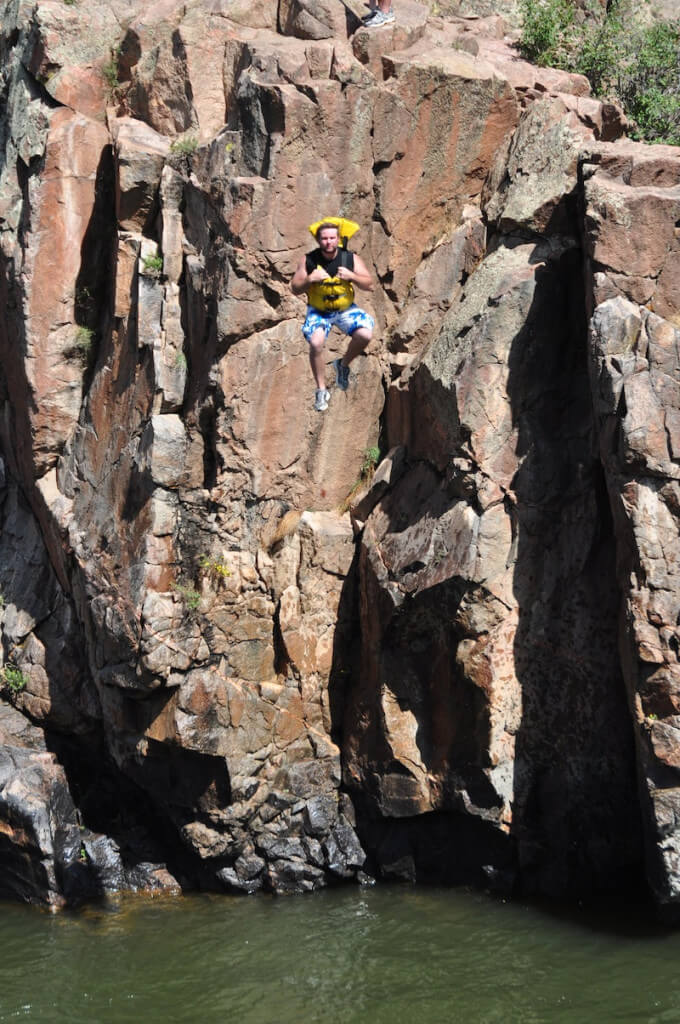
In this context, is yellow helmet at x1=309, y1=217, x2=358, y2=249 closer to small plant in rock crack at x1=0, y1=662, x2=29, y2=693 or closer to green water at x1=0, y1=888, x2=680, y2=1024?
green water at x1=0, y1=888, x2=680, y2=1024

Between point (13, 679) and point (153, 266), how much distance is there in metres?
6.39

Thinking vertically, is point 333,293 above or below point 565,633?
above

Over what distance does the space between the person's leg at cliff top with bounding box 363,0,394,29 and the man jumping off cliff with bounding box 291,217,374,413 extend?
15.6ft

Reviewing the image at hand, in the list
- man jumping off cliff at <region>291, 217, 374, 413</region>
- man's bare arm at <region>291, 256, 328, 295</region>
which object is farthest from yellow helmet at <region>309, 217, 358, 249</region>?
man's bare arm at <region>291, 256, 328, 295</region>

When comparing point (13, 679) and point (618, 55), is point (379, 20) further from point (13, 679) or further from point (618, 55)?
point (13, 679)

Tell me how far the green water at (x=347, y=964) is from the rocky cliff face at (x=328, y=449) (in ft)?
2.60

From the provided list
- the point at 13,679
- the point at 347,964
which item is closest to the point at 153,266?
the point at 13,679

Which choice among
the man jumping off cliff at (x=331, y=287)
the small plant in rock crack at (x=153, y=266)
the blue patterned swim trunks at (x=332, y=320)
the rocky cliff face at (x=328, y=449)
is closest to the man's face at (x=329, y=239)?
the man jumping off cliff at (x=331, y=287)

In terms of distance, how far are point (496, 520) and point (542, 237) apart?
137 inches

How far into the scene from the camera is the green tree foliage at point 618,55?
18.1 meters

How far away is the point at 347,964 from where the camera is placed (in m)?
13.6

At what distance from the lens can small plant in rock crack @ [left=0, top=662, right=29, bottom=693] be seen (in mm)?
18109

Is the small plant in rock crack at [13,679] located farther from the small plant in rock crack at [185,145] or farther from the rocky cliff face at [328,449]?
the small plant in rock crack at [185,145]

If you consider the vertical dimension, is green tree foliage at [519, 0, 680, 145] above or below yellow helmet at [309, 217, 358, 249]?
above
